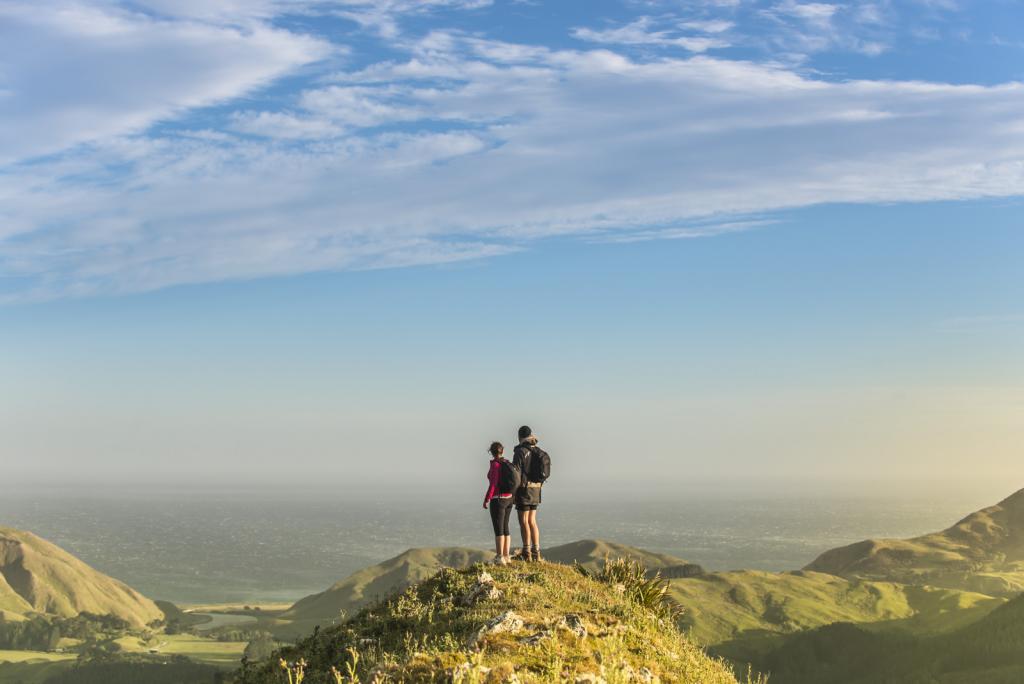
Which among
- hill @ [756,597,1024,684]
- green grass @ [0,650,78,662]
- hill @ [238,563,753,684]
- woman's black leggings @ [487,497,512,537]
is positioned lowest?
green grass @ [0,650,78,662]

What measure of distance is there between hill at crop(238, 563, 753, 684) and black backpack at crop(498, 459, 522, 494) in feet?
6.80

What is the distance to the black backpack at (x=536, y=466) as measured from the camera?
80.5 feet

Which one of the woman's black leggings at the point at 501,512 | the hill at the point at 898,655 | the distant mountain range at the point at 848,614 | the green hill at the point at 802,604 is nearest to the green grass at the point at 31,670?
the distant mountain range at the point at 848,614

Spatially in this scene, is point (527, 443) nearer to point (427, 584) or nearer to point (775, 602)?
point (427, 584)

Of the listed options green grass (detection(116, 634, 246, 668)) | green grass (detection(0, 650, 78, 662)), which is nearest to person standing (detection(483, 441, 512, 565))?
green grass (detection(116, 634, 246, 668))

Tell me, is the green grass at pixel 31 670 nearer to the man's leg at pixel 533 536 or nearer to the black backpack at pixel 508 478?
the man's leg at pixel 533 536

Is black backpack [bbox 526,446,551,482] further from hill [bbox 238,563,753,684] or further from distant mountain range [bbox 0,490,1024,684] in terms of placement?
distant mountain range [bbox 0,490,1024,684]

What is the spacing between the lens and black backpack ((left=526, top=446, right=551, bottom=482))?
80.5 ft

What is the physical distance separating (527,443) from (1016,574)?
198 metres

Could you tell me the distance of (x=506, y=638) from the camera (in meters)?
15.3

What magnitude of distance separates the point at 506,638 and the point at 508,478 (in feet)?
28.7

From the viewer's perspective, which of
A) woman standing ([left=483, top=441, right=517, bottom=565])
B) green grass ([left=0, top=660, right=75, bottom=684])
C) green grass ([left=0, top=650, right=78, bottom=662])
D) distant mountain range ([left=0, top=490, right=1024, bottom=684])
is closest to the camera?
woman standing ([left=483, top=441, right=517, bottom=565])

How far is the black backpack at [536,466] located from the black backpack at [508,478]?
23.3 inches

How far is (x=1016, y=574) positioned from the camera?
605ft
